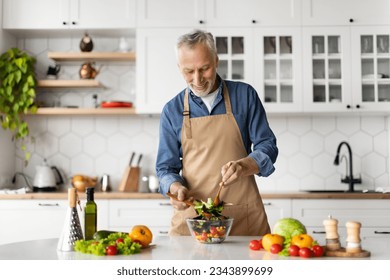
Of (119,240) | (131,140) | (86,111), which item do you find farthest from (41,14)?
(119,240)

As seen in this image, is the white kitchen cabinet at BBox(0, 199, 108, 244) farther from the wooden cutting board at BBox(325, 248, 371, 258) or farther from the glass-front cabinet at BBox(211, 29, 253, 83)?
the wooden cutting board at BBox(325, 248, 371, 258)

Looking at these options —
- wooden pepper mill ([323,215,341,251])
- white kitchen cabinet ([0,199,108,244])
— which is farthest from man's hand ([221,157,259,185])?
white kitchen cabinet ([0,199,108,244])

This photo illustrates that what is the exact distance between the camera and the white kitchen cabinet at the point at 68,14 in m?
4.54

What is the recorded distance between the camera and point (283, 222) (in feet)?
7.17

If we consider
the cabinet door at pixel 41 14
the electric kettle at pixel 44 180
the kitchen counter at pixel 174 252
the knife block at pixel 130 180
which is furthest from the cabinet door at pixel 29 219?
the kitchen counter at pixel 174 252

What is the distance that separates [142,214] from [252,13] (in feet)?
5.80

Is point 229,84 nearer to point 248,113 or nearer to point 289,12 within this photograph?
point 248,113

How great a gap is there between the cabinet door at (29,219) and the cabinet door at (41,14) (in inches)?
55.0

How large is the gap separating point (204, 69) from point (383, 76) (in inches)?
90.3

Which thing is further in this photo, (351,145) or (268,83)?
(351,145)

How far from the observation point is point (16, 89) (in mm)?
4633

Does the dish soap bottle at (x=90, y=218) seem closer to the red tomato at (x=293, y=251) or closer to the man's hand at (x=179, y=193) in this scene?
the man's hand at (x=179, y=193)
